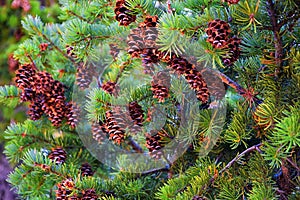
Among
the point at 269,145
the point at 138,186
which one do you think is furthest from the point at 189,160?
the point at 269,145

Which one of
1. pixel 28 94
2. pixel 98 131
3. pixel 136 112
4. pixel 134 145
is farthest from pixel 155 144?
pixel 28 94

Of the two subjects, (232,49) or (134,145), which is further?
(134,145)

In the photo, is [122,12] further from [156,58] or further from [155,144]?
[155,144]

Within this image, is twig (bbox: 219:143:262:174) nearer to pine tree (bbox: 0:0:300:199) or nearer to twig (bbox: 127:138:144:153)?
pine tree (bbox: 0:0:300:199)

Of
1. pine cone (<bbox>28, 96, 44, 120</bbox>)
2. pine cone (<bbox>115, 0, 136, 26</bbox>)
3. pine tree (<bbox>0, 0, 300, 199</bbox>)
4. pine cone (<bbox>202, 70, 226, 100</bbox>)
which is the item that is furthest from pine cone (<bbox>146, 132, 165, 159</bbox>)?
pine cone (<bbox>28, 96, 44, 120</bbox>)

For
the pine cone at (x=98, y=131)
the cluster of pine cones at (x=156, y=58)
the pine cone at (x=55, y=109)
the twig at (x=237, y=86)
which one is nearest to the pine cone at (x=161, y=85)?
the cluster of pine cones at (x=156, y=58)
